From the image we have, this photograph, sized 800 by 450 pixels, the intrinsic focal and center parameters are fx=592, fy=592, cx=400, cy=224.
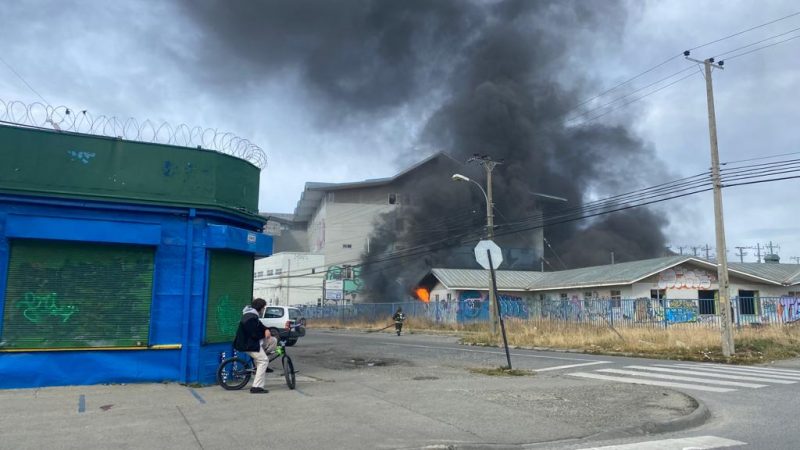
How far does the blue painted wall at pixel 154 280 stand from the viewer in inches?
347

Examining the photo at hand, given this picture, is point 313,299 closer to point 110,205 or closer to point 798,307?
point 798,307

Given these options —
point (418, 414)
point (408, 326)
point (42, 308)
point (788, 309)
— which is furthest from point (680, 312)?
point (42, 308)

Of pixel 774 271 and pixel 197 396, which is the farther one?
pixel 774 271

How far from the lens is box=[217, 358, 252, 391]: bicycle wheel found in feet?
30.7

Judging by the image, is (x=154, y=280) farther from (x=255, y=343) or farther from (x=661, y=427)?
(x=661, y=427)

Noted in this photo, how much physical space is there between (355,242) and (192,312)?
50029 mm

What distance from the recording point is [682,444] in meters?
6.25

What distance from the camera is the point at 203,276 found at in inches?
387

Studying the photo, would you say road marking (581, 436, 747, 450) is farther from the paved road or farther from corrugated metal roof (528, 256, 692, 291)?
corrugated metal roof (528, 256, 692, 291)

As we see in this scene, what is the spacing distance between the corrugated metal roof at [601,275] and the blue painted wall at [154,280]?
25.9 metres

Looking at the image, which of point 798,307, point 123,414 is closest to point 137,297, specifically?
point 123,414

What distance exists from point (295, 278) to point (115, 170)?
174 feet

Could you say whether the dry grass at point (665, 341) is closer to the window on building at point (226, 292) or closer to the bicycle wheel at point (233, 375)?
the window on building at point (226, 292)

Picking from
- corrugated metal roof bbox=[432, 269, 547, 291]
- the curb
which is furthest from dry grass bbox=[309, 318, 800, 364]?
corrugated metal roof bbox=[432, 269, 547, 291]
